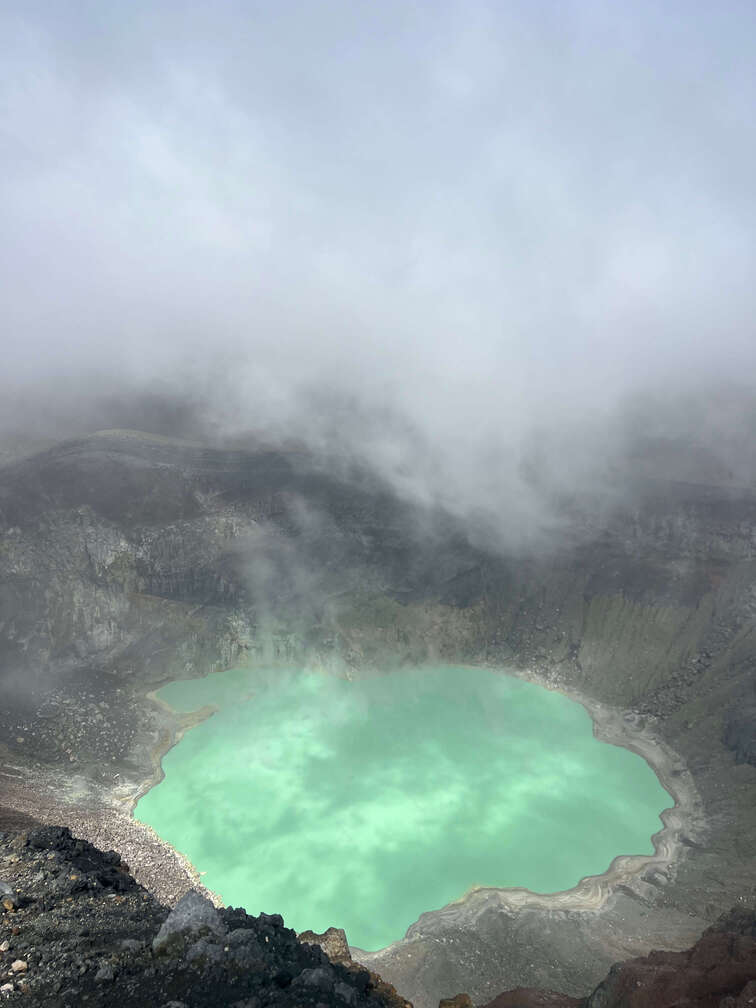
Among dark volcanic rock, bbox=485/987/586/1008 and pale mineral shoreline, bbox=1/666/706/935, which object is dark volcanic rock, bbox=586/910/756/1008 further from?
pale mineral shoreline, bbox=1/666/706/935

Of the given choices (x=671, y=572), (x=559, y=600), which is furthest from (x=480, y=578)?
(x=671, y=572)

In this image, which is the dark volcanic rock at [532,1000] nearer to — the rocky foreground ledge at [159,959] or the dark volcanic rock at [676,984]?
the dark volcanic rock at [676,984]

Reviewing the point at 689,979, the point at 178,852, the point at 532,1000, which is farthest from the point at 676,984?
the point at 178,852

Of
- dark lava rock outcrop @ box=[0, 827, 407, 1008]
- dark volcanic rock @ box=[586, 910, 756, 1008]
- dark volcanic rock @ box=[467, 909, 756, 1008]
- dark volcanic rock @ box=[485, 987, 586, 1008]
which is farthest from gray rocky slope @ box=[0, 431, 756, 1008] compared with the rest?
dark lava rock outcrop @ box=[0, 827, 407, 1008]

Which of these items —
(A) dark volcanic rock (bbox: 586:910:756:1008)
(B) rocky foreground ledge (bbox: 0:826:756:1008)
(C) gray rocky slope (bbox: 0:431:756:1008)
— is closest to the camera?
(B) rocky foreground ledge (bbox: 0:826:756:1008)

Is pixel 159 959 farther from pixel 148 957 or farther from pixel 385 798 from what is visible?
pixel 385 798

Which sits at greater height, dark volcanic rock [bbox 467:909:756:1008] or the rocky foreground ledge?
the rocky foreground ledge

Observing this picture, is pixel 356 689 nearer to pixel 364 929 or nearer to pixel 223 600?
pixel 223 600
